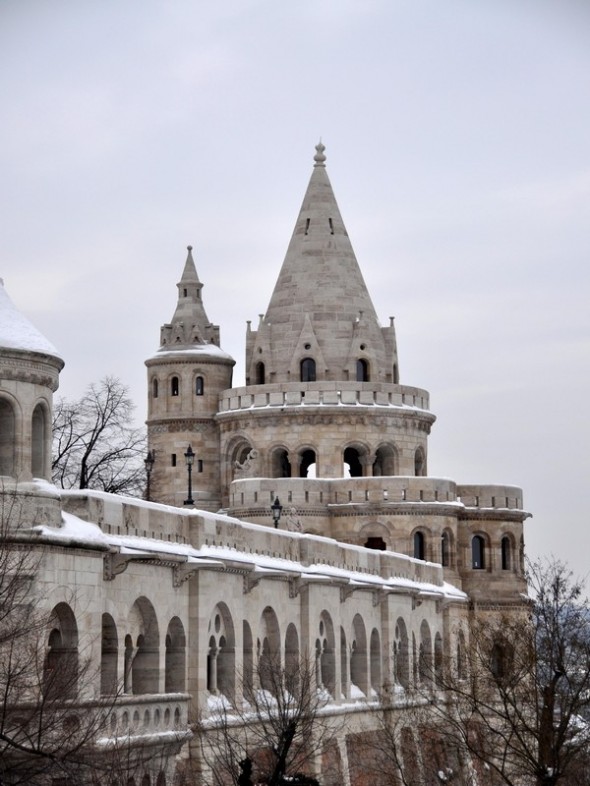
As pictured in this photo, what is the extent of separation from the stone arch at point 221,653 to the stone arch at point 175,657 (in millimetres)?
1251

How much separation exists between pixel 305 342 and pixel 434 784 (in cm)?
3434

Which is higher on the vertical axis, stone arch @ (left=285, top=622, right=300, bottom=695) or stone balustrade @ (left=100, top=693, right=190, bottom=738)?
stone arch @ (left=285, top=622, right=300, bottom=695)

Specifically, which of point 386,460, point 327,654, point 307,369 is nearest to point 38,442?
point 327,654

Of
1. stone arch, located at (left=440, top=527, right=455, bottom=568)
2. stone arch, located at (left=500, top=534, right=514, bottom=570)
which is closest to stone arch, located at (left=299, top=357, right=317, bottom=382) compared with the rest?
stone arch, located at (left=440, top=527, right=455, bottom=568)

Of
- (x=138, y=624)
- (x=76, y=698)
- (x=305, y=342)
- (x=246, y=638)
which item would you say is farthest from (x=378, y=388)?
(x=76, y=698)

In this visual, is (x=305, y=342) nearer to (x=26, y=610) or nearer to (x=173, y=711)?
(x=173, y=711)

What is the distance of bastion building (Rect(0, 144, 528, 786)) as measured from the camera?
28.7 m

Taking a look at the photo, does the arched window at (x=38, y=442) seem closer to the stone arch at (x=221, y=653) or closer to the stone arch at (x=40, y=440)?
the stone arch at (x=40, y=440)

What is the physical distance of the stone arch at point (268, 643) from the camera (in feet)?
123

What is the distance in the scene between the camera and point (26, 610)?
84.6 feet

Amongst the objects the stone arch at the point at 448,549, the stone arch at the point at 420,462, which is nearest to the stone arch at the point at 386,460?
the stone arch at the point at 420,462

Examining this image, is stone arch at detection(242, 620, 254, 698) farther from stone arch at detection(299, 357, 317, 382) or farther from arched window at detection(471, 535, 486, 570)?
stone arch at detection(299, 357, 317, 382)

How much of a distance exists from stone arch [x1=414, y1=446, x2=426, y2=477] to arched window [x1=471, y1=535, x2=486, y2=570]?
310cm

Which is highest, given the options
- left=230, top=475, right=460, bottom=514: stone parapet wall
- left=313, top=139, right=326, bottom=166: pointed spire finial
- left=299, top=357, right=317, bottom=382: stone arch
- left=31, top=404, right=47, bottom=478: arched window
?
left=313, top=139, right=326, bottom=166: pointed spire finial
